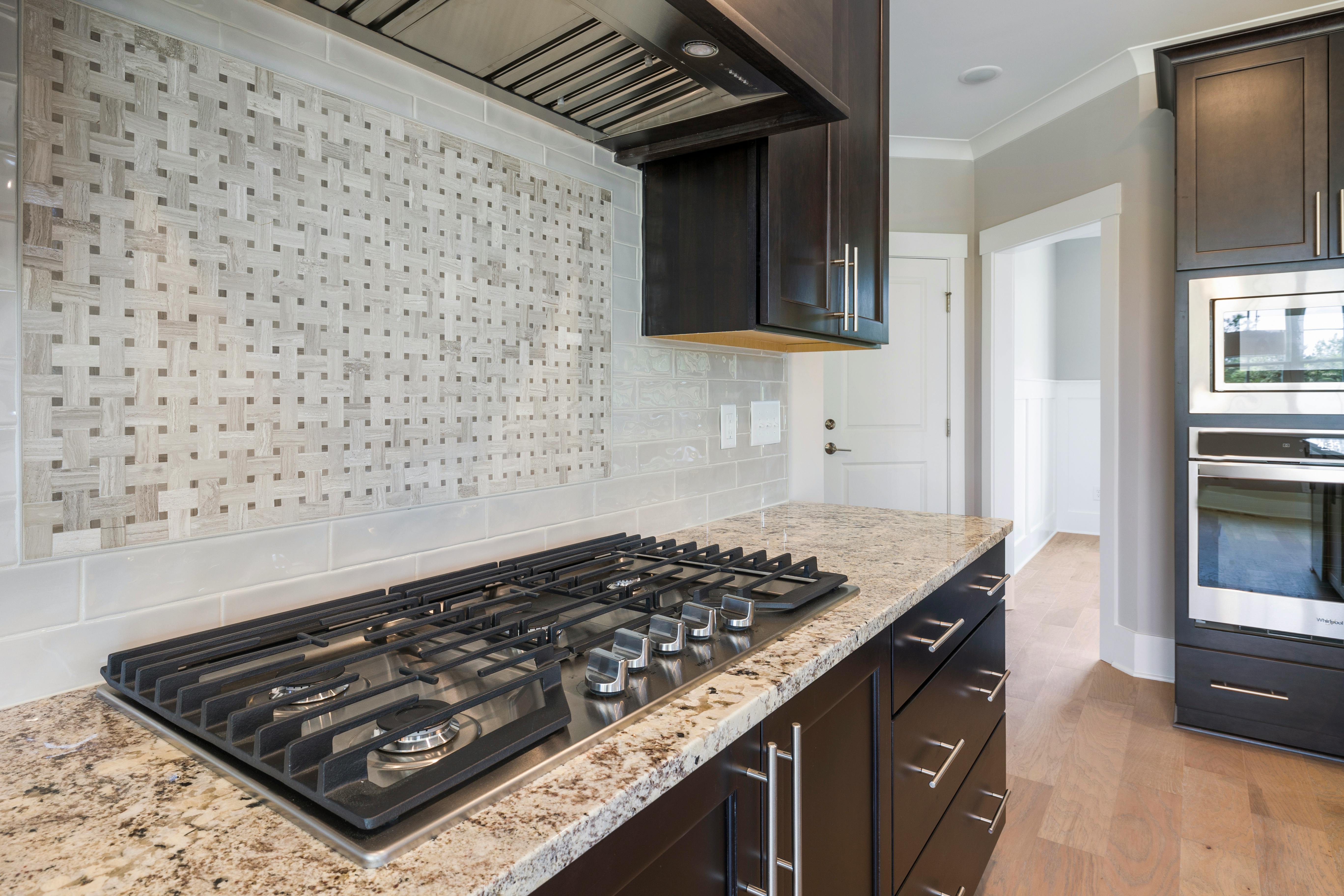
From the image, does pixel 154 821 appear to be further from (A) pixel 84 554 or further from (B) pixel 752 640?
(B) pixel 752 640

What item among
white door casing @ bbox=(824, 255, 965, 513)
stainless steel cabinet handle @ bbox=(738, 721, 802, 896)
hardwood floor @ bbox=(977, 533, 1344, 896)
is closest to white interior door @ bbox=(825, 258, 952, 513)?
white door casing @ bbox=(824, 255, 965, 513)

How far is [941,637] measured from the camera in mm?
1449

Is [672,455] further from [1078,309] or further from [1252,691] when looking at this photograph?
[1078,309]

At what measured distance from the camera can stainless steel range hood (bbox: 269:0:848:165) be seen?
39.8 inches

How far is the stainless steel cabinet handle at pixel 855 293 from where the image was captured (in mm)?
1887

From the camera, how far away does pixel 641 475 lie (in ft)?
5.84

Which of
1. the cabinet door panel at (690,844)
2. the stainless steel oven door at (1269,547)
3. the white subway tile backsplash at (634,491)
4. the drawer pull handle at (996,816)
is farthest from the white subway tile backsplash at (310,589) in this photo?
the stainless steel oven door at (1269,547)

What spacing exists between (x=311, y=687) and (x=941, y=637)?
1167 mm

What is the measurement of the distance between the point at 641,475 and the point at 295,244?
94 cm

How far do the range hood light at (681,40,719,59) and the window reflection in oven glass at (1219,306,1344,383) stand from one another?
7.95 feet

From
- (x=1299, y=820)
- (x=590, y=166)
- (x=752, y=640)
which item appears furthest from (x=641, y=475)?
(x=1299, y=820)

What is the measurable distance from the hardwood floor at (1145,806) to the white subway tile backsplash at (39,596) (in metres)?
2.07

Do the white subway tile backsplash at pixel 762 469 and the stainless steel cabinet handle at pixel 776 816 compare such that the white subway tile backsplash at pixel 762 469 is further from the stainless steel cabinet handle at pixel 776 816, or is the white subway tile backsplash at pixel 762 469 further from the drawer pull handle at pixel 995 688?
the stainless steel cabinet handle at pixel 776 816

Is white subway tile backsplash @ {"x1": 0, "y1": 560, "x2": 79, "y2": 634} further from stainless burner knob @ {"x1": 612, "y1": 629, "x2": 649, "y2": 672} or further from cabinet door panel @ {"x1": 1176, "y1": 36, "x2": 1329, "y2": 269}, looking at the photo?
cabinet door panel @ {"x1": 1176, "y1": 36, "x2": 1329, "y2": 269}
